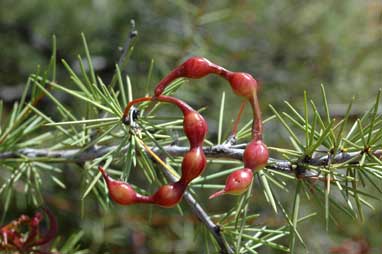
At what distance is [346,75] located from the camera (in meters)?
1.72

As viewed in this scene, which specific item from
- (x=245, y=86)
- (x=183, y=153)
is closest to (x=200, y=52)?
(x=183, y=153)

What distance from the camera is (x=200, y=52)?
1.41 meters

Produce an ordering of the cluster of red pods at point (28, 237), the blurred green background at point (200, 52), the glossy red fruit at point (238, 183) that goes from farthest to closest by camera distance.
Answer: the blurred green background at point (200, 52) → the cluster of red pods at point (28, 237) → the glossy red fruit at point (238, 183)

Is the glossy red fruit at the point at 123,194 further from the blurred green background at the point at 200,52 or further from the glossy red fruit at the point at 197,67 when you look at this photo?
the blurred green background at the point at 200,52

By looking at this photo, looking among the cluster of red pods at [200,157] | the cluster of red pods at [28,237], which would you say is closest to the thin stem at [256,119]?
the cluster of red pods at [200,157]

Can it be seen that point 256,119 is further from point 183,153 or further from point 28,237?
point 28,237

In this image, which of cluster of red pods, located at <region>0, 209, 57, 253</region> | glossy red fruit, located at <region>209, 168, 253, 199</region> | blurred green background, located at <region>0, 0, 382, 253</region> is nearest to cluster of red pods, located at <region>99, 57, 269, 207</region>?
glossy red fruit, located at <region>209, 168, 253, 199</region>

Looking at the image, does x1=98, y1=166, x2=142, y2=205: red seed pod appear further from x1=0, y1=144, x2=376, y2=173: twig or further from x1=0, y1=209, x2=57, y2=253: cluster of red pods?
x1=0, y1=209, x2=57, y2=253: cluster of red pods

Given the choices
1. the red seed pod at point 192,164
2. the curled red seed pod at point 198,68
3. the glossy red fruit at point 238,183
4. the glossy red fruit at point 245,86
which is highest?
the curled red seed pod at point 198,68

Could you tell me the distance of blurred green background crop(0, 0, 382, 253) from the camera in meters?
1.41

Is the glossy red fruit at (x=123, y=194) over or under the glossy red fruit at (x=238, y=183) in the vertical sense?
under

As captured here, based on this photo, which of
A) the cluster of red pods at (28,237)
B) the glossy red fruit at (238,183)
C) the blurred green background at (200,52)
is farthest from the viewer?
the blurred green background at (200,52)

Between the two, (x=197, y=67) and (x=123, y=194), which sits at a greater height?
(x=197, y=67)

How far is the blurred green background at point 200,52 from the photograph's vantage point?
1.41 metres
